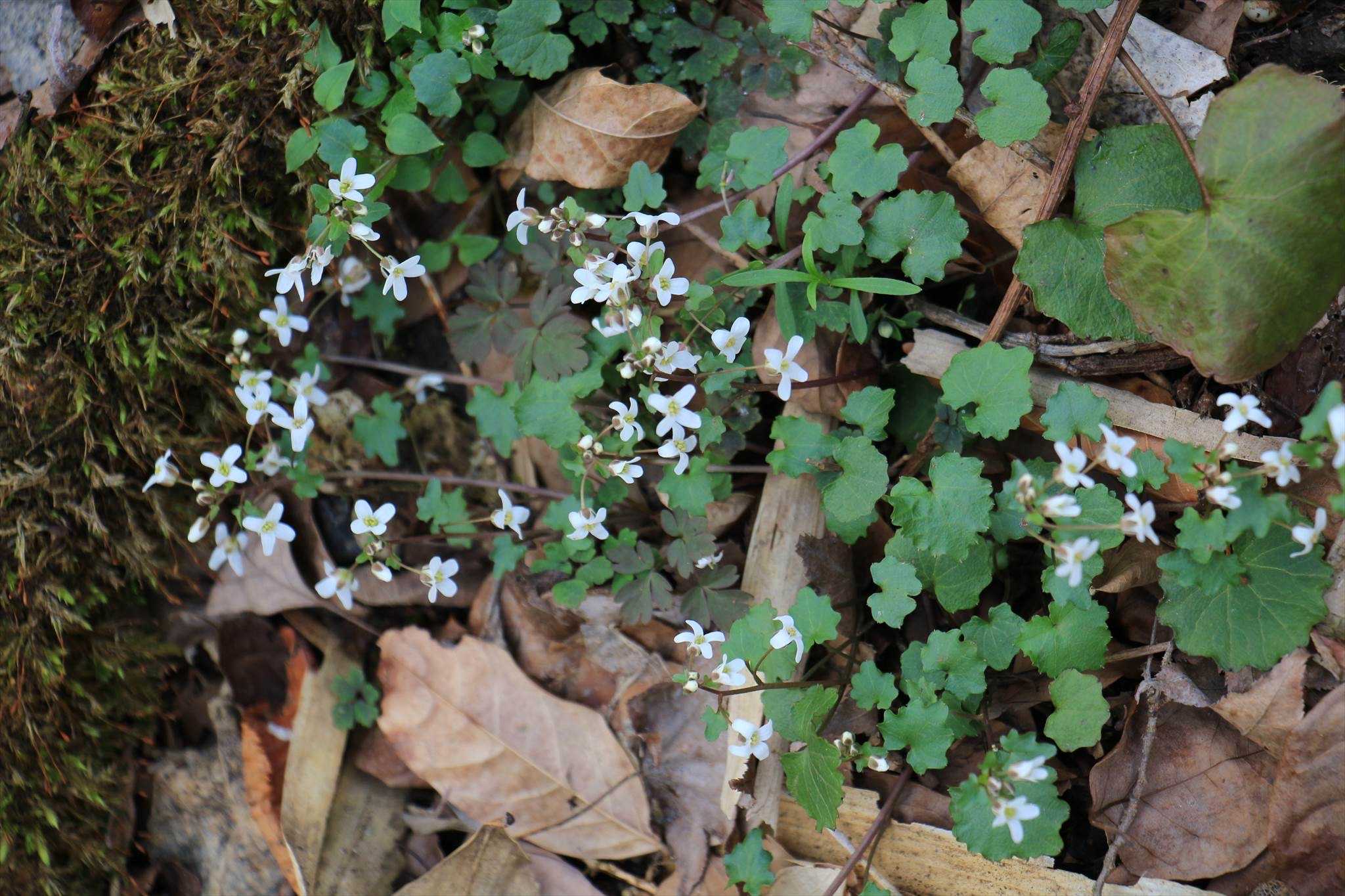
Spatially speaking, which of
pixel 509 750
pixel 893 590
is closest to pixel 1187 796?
pixel 893 590

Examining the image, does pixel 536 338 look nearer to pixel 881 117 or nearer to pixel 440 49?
pixel 440 49

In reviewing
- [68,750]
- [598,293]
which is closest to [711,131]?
[598,293]

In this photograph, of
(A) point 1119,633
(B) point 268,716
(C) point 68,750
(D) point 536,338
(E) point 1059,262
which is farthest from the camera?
(B) point 268,716

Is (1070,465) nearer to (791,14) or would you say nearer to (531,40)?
(791,14)

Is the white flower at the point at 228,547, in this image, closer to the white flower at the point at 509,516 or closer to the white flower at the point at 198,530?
the white flower at the point at 198,530

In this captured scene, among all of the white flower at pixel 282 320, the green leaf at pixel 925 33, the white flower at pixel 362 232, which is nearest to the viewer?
the green leaf at pixel 925 33

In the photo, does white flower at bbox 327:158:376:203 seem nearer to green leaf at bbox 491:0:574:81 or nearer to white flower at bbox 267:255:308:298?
white flower at bbox 267:255:308:298

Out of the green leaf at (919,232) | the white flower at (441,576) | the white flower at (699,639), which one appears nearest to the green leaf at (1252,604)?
the green leaf at (919,232)
